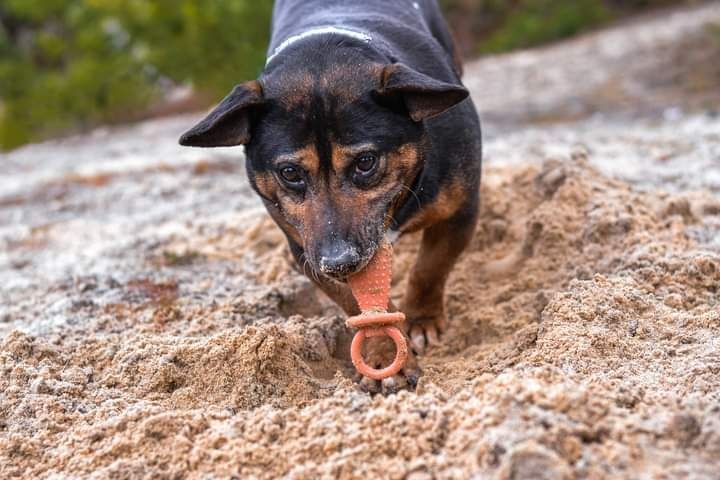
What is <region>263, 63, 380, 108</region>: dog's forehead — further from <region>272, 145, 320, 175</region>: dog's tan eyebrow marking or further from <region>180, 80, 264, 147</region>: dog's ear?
<region>272, 145, 320, 175</region>: dog's tan eyebrow marking

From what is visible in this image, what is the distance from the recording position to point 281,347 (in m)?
3.82

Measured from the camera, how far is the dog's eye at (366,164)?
381cm

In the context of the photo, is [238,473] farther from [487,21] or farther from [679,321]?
[487,21]

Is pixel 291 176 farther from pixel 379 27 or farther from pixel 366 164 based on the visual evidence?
pixel 379 27

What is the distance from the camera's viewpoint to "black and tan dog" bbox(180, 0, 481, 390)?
3746 millimetres

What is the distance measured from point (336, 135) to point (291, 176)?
0.30 metres

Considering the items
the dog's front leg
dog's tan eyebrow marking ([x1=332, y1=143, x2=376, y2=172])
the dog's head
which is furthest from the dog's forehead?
the dog's front leg

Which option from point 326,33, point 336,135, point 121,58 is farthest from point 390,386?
point 121,58

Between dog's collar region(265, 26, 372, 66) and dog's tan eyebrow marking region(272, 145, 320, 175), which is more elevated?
dog's collar region(265, 26, 372, 66)

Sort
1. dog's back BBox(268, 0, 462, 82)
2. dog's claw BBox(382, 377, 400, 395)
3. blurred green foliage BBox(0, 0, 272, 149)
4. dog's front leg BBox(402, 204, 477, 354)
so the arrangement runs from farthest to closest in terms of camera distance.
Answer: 1. blurred green foliage BBox(0, 0, 272, 149)
2. dog's front leg BBox(402, 204, 477, 354)
3. dog's back BBox(268, 0, 462, 82)
4. dog's claw BBox(382, 377, 400, 395)

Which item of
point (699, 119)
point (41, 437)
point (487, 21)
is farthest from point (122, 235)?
point (487, 21)

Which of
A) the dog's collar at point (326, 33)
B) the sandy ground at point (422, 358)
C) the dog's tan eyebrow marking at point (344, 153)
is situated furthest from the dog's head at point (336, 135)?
the sandy ground at point (422, 358)

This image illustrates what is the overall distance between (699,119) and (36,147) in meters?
8.74

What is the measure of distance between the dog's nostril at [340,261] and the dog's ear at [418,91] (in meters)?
0.74
